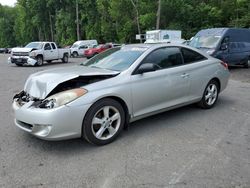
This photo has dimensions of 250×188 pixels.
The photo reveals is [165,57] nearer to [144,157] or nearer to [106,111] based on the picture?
[106,111]

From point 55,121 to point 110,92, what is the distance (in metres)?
0.94

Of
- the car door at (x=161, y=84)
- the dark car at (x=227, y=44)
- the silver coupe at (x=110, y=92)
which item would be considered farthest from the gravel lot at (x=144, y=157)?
the dark car at (x=227, y=44)

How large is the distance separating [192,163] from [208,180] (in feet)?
1.44

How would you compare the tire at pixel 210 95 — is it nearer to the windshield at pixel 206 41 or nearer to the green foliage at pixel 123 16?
the windshield at pixel 206 41

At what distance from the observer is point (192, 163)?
12.2ft

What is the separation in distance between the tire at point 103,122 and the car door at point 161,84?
0.36 m

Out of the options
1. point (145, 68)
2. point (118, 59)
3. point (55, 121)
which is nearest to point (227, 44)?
point (118, 59)

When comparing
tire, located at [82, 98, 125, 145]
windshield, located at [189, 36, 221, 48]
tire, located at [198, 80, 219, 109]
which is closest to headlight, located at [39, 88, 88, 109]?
tire, located at [82, 98, 125, 145]

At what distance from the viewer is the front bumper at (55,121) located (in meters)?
3.85

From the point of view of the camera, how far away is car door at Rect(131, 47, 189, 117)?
4.73 metres

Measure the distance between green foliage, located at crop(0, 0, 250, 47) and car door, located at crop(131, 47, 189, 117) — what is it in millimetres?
31141

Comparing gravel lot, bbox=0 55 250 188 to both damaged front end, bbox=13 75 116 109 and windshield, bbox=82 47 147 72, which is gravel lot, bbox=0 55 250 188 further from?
windshield, bbox=82 47 147 72

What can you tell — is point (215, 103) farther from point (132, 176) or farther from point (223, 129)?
point (132, 176)

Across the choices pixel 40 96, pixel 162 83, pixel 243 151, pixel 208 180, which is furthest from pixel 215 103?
pixel 40 96
